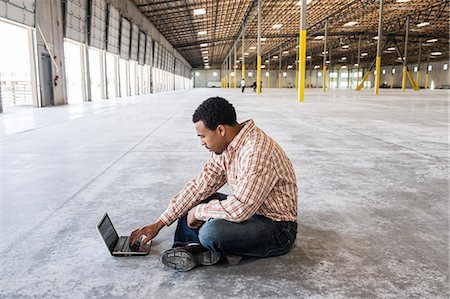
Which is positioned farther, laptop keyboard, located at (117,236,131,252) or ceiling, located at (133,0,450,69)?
ceiling, located at (133,0,450,69)

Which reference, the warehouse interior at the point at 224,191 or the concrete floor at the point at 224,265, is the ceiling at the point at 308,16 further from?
the concrete floor at the point at 224,265

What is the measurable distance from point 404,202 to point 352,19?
40.7 metres

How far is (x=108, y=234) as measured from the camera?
2.65m

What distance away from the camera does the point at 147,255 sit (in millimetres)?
2639

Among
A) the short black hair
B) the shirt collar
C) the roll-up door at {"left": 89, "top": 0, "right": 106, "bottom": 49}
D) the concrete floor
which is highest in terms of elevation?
the roll-up door at {"left": 89, "top": 0, "right": 106, "bottom": 49}

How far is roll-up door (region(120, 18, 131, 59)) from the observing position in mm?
29825

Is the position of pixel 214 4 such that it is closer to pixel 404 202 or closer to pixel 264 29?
pixel 264 29

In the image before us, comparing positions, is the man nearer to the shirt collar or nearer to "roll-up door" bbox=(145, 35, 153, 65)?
the shirt collar

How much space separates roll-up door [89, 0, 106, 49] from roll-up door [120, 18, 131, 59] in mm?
4669

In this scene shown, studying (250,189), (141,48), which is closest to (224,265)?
(250,189)

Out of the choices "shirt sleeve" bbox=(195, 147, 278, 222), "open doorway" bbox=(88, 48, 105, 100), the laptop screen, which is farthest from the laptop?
"open doorway" bbox=(88, 48, 105, 100)

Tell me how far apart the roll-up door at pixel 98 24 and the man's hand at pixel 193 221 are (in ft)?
74.3

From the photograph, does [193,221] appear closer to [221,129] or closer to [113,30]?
[221,129]

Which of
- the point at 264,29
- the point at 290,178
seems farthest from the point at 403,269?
the point at 264,29
